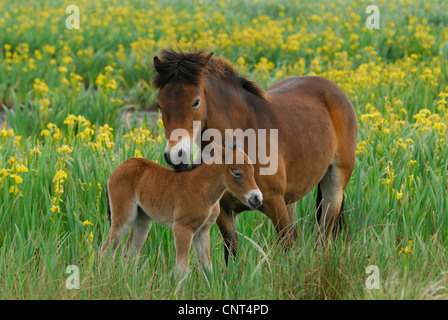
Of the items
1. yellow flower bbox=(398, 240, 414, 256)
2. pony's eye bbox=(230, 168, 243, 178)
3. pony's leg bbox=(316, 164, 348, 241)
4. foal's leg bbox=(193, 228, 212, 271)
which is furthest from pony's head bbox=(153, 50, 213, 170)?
pony's leg bbox=(316, 164, 348, 241)

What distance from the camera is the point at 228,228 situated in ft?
13.6

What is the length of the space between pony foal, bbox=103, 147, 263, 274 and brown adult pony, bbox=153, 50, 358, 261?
5.0 inches

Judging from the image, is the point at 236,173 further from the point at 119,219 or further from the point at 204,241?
the point at 119,219

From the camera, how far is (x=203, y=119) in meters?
3.79

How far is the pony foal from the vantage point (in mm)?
3395

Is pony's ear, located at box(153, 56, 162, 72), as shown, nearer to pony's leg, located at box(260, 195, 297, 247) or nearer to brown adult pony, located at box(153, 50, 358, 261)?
brown adult pony, located at box(153, 50, 358, 261)

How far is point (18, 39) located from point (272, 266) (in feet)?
38.3

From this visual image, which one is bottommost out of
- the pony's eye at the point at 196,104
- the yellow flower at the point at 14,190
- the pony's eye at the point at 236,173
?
the yellow flower at the point at 14,190

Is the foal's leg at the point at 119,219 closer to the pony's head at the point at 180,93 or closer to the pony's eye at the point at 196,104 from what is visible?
the pony's head at the point at 180,93

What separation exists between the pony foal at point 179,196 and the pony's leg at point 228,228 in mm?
518

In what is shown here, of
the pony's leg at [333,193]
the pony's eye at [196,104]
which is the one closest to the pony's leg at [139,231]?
the pony's eye at [196,104]

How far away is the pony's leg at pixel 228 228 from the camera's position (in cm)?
414

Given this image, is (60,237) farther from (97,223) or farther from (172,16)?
(172,16)

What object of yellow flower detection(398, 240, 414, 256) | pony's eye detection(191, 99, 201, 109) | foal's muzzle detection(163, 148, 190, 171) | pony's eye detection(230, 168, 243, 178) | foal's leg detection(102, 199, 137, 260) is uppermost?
pony's eye detection(191, 99, 201, 109)
